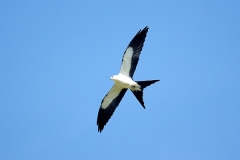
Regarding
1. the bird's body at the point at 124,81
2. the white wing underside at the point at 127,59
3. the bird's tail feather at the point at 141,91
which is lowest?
the bird's tail feather at the point at 141,91

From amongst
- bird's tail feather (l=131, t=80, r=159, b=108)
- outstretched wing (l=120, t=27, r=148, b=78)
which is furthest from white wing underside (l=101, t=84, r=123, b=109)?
bird's tail feather (l=131, t=80, r=159, b=108)

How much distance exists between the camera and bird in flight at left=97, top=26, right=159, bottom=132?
11.8 metres

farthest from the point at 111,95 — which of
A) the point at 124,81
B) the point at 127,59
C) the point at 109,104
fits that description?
the point at 127,59

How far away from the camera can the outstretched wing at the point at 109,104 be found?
42.5 ft

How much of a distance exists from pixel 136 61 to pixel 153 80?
4.75 feet

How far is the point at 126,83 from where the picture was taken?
12.1m

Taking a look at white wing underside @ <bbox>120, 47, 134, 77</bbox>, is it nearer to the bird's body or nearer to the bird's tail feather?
the bird's body

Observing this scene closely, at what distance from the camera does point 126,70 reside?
1255 centimetres

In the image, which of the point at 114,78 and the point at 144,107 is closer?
the point at 144,107

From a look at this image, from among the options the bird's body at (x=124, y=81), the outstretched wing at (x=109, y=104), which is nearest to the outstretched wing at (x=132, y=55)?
the bird's body at (x=124, y=81)

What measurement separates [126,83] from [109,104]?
154cm

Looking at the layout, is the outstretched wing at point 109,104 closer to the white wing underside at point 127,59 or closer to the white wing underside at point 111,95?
the white wing underside at point 111,95

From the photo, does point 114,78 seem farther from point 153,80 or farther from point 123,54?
point 153,80

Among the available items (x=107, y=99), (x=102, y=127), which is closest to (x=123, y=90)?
(x=107, y=99)
